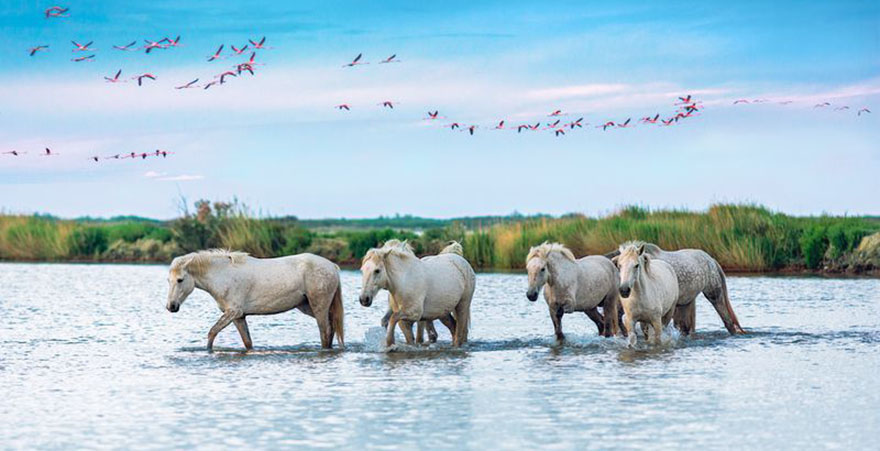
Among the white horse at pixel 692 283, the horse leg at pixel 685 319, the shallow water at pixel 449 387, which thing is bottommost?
the shallow water at pixel 449 387

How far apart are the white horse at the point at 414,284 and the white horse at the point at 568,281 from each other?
868 mm

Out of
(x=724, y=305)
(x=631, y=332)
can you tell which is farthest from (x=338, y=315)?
(x=724, y=305)

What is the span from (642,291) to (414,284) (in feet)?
8.30

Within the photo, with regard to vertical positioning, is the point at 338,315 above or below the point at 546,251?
below

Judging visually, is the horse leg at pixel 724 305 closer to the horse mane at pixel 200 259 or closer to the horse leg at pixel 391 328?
the horse leg at pixel 391 328

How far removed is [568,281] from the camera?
14.1 m

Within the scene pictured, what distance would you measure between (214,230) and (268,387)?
84.6ft

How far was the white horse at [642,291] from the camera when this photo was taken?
13.2 m

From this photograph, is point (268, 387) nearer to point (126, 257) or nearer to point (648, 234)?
point (648, 234)

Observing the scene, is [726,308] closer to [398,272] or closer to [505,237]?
[398,272]

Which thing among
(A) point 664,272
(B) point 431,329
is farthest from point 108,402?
(A) point 664,272

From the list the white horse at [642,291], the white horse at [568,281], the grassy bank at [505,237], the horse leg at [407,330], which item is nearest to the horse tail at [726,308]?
the white horse at [568,281]

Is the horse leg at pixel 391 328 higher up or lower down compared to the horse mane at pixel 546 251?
lower down

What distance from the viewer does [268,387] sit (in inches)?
438
